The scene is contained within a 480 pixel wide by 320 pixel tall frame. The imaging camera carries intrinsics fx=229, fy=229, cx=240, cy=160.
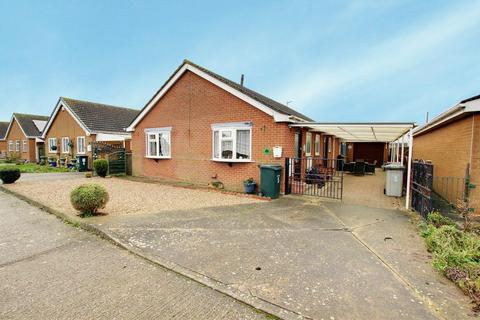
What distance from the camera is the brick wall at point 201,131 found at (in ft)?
30.2

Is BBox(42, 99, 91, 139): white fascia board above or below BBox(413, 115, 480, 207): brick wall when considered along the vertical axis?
above

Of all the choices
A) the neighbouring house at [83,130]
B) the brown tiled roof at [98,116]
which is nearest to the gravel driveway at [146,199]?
the neighbouring house at [83,130]

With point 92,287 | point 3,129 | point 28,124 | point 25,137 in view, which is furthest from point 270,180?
point 3,129

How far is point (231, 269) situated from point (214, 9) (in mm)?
15251

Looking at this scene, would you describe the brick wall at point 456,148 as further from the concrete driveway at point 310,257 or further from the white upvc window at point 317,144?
the white upvc window at point 317,144

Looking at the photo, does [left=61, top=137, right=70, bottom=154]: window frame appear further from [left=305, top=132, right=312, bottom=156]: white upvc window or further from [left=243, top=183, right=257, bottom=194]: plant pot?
[left=305, top=132, right=312, bottom=156]: white upvc window

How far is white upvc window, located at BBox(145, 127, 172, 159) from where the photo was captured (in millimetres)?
12652

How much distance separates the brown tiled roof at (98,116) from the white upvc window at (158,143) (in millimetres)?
8634

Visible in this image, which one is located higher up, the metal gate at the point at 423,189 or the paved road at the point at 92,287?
the metal gate at the point at 423,189

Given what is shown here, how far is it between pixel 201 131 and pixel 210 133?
1.97ft

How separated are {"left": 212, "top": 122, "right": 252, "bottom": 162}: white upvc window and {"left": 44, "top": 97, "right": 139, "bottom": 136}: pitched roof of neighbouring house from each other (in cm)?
1407

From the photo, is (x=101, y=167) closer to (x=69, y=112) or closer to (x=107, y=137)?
(x=107, y=137)

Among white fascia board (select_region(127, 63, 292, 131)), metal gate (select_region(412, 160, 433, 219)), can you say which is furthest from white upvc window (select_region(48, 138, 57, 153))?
metal gate (select_region(412, 160, 433, 219))

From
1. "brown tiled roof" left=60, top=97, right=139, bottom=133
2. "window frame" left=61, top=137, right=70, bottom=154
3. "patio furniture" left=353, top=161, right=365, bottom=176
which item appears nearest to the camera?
"patio furniture" left=353, top=161, right=365, bottom=176
